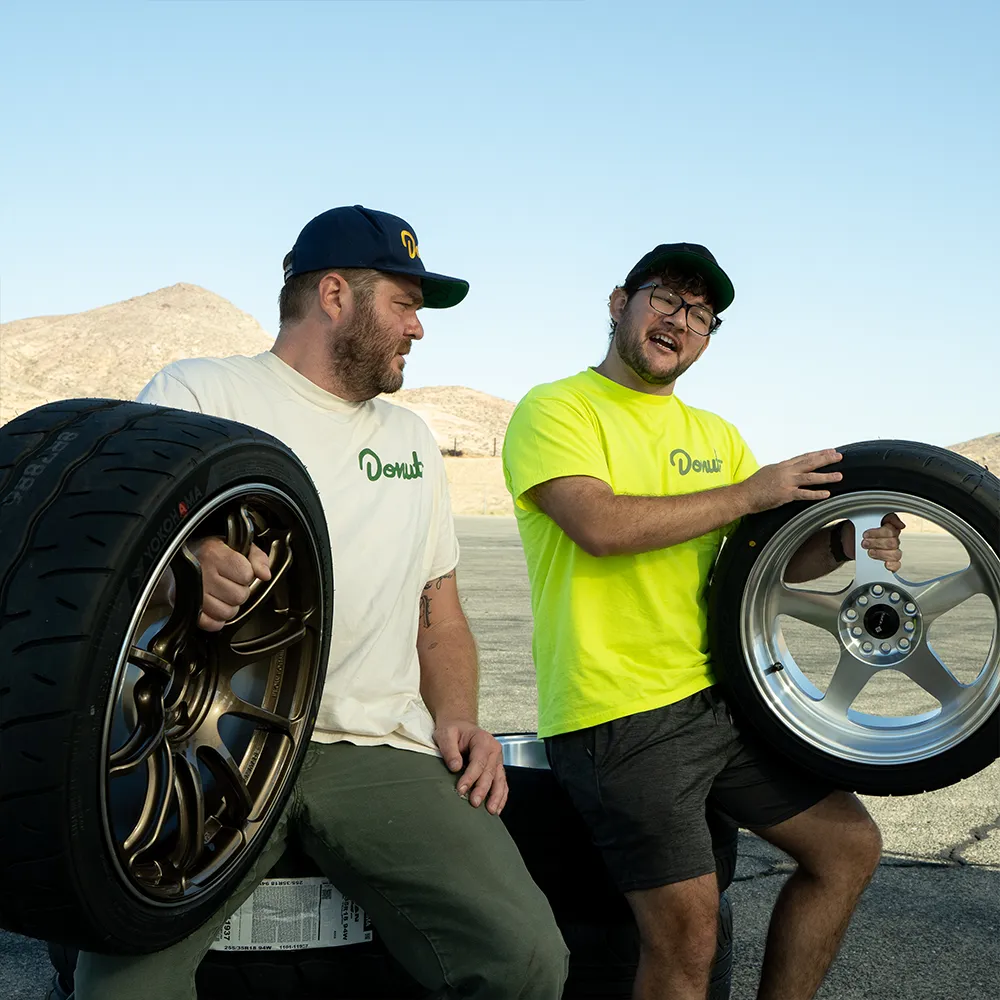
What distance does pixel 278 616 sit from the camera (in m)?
2.56

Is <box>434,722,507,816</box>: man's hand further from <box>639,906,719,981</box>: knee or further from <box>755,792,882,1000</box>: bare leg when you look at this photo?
<box>755,792,882,1000</box>: bare leg

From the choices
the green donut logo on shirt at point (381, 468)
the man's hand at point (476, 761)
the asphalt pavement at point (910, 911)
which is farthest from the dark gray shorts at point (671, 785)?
the green donut logo on shirt at point (381, 468)

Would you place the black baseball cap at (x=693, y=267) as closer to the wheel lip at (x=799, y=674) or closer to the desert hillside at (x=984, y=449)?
the wheel lip at (x=799, y=674)

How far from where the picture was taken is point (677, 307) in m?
3.39

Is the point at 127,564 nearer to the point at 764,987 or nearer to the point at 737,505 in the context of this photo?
the point at 737,505

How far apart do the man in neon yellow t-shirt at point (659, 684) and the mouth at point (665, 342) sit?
20mm

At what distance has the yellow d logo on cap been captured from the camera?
306 cm

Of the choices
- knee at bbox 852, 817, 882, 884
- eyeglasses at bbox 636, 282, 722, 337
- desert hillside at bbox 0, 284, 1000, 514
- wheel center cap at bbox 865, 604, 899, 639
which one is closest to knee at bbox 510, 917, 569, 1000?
knee at bbox 852, 817, 882, 884

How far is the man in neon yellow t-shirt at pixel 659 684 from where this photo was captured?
2.83 metres

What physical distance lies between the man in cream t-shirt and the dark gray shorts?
1.02 feet

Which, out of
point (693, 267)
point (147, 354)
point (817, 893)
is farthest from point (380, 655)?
point (147, 354)

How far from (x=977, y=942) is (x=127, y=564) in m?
3.03

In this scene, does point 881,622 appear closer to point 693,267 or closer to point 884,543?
point 884,543

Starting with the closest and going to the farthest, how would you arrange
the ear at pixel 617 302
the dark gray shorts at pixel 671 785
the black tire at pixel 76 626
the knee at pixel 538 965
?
the black tire at pixel 76 626
the knee at pixel 538 965
the dark gray shorts at pixel 671 785
the ear at pixel 617 302
